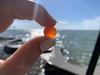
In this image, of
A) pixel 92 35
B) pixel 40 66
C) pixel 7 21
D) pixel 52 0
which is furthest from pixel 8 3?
pixel 40 66

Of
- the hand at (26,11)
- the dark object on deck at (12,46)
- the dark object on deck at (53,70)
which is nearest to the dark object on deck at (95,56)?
the dark object on deck at (53,70)

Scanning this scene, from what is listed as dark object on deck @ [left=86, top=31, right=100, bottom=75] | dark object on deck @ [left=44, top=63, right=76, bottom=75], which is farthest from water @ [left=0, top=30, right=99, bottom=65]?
dark object on deck @ [left=44, top=63, right=76, bottom=75]

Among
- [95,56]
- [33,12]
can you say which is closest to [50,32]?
[33,12]

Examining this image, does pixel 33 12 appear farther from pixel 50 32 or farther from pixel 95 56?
pixel 95 56

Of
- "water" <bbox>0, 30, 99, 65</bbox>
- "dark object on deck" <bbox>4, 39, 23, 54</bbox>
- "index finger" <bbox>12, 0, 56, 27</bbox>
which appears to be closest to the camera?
"index finger" <bbox>12, 0, 56, 27</bbox>

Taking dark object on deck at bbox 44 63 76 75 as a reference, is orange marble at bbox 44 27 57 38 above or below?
above

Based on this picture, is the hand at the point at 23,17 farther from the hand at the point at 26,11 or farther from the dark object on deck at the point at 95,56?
the dark object on deck at the point at 95,56

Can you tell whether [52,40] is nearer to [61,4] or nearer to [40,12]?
[40,12]

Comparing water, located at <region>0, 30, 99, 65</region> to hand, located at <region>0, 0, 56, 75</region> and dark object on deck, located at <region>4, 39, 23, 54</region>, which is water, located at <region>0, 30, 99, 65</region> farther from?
hand, located at <region>0, 0, 56, 75</region>

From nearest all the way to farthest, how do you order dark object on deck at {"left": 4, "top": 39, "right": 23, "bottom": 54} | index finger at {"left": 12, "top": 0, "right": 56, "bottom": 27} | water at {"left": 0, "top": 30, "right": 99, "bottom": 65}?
index finger at {"left": 12, "top": 0, "right": 56, "bottom": 27}
water at {"left": 0, "top": 30, "right": 99, "bottom": 65}
dark object on deck at {"left": 4, "top": 39, "right": 23, "bottom": 54}
